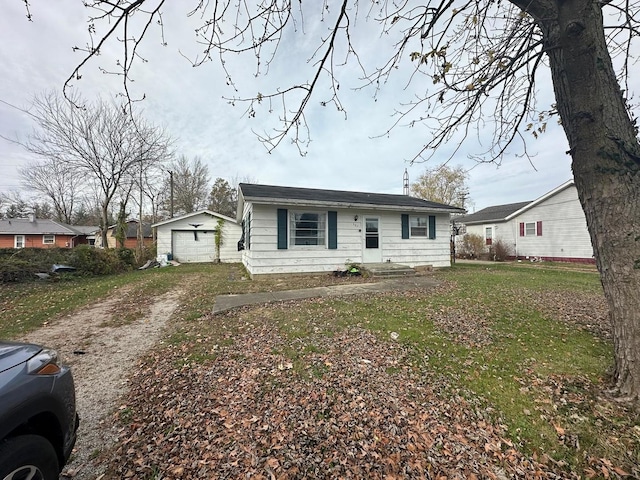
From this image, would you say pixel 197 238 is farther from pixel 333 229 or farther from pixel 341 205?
pixel 341 205

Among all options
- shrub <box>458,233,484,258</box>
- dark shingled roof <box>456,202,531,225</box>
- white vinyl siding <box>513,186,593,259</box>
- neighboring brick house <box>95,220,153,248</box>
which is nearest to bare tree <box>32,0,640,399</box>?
white vinyl siding <box>513,186,593,259</box>

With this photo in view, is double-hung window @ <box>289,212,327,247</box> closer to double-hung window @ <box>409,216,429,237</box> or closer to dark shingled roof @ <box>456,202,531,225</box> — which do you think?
double-hung window @ <box>409,216,429,237</box>

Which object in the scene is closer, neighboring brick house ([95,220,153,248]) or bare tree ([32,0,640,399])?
bare tree ([32,0,640,399])

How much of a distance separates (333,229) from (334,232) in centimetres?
13

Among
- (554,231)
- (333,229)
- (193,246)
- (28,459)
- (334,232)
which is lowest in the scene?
(28,459)

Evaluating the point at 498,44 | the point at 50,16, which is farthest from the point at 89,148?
the point at 498,44

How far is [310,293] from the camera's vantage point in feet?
23.9

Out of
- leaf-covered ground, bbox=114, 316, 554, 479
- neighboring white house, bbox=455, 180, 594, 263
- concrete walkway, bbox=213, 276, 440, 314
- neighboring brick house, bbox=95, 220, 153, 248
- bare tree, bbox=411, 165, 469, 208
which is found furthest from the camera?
bare tree, bbox=411, 165, 469, 208

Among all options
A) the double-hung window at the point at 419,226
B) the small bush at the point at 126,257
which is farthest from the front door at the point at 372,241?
the small bush at the point at 126,257

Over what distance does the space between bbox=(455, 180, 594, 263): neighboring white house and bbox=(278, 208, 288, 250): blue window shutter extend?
1537 cm

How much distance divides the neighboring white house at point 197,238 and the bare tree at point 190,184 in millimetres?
12736

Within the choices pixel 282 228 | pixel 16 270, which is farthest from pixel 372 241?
pixel 16 270

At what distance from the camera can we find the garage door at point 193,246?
18.2m

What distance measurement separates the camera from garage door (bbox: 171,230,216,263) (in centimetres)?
1817
